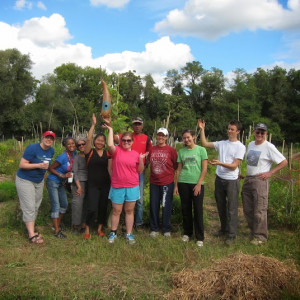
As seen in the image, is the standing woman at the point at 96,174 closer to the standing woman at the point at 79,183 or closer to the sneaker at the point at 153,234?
the standing woman at the point at 79,183

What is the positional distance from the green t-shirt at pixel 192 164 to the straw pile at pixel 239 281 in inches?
56.1

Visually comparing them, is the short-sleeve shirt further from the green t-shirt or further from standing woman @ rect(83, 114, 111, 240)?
standing woman @ rect(83, 114, 111, 240)

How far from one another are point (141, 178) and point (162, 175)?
42cm

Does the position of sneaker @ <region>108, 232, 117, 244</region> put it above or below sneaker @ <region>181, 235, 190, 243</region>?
above

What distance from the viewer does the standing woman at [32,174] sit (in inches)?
170

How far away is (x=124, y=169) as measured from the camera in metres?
4.36

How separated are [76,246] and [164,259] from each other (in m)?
1.30

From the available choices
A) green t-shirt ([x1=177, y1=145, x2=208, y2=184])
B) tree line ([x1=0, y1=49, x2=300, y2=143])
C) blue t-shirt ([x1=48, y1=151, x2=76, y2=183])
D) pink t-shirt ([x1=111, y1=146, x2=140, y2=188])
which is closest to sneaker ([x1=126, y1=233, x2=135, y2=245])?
pink t-shirt ([x1=111, y1=146, x2=140, y2=188])

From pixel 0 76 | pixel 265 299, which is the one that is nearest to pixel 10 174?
pixel 265 299

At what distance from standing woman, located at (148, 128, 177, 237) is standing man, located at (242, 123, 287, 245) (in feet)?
3.80

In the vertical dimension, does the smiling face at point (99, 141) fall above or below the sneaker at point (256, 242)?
above

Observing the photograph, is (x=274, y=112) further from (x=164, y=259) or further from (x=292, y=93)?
(x=164, y=259)

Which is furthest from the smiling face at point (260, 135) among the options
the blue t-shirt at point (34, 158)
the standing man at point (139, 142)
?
the blue t-shirt at point (34, 158)

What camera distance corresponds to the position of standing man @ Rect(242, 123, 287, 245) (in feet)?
14.6
